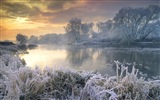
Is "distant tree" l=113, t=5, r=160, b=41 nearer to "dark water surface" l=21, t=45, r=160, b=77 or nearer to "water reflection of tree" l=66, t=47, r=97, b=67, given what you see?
"water reflection of tree" l=66, t=47, r=97, b=67

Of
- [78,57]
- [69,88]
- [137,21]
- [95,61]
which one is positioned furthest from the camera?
[137,21]

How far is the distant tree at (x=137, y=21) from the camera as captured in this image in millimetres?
29453

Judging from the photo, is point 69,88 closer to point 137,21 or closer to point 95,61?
point 95,61

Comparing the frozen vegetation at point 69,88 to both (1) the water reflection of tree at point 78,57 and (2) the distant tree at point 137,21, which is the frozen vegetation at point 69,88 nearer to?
(1) the water reflection of tree at point 78,57

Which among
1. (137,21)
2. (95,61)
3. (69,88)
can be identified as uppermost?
(137,21)

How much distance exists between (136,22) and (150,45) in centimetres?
699

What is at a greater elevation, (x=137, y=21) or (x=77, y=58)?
(x=137, y=21)

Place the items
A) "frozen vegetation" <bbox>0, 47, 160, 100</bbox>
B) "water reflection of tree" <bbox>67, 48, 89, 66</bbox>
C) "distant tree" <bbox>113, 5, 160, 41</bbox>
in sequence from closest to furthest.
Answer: "frozen vegetation" <bbox>0, 47, 160, 100</bbox>
"water reflection of tree" <bbox>67, 48, 89, 66</bbox>
"distant tree" <bbox>113, 5, 160, 41</bbox>

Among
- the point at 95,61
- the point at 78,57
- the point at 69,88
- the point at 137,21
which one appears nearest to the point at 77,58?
the point at 78,57

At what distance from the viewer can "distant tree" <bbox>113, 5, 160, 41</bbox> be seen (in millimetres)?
29453

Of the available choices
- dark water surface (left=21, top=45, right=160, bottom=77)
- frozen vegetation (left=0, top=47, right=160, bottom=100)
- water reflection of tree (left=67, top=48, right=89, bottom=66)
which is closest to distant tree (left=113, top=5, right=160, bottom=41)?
water reflection of tree (left=67, top=48, right=89, bottom=66)

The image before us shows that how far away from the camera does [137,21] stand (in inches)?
1239

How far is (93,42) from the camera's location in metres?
35.2

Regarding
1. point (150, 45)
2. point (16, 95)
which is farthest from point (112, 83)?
point (150, 45)
